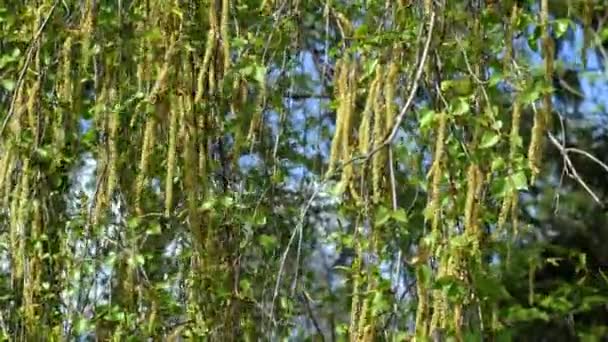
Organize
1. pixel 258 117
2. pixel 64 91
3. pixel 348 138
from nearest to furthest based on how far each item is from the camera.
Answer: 1. pixel 348 138
2. pixel 258 117
3. pixel 64 91

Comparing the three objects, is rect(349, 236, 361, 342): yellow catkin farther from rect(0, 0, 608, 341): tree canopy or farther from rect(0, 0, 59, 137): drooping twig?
rect(0, 0, 59, 137): drooping twig

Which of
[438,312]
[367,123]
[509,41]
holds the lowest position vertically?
[438,312]

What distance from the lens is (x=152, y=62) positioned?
6.12 feet

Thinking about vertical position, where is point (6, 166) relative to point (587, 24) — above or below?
below

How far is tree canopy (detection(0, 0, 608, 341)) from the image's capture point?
1529mm

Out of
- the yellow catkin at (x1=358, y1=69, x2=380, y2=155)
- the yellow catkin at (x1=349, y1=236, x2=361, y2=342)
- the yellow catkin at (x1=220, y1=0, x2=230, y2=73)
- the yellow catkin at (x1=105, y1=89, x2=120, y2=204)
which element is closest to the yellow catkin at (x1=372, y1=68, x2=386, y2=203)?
the yellow catkin at (x1=358, y1=69, x2=380, y2=155)

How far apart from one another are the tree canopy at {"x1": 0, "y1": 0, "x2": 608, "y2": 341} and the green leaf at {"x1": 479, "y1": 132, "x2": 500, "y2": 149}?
12 millimetres

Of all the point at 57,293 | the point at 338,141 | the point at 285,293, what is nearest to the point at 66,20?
the point at 57,293

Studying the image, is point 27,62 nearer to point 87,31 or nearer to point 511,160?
point 87,31

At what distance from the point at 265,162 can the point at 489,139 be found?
637mm

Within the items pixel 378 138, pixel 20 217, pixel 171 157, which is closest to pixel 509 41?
pixel 378 138

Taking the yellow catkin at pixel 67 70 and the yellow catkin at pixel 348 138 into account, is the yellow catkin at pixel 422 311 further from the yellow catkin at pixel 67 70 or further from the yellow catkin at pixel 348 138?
the yellow catkin at pixel 67 70

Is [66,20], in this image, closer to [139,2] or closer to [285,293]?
[139,2]

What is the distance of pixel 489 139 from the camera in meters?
1.51
